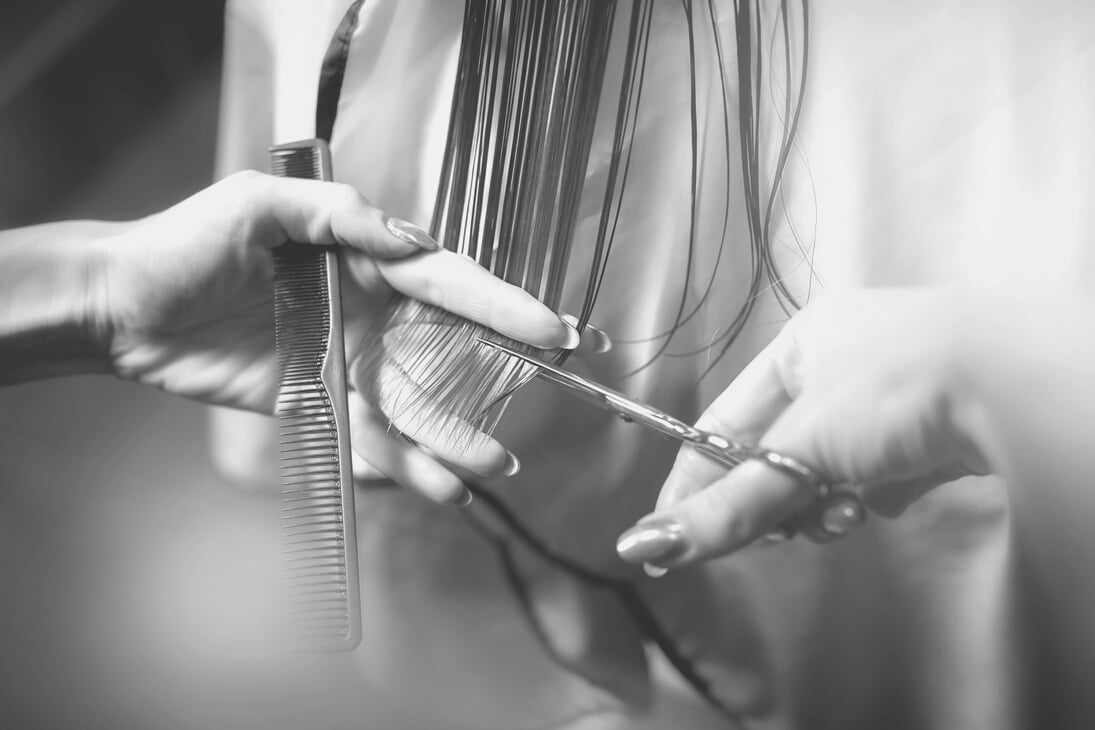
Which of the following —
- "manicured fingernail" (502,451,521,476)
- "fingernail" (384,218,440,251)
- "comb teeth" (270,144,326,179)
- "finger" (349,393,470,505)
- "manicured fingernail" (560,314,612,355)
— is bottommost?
"finger" (349,393,470,505)

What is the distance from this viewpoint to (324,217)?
1.61 ft

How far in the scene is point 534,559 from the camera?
47cm

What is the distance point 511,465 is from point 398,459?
4.0 inches

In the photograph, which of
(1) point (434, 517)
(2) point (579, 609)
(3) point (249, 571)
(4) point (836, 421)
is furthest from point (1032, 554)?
(3) point (249, 571)

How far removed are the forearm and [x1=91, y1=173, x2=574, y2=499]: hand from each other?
1 cm

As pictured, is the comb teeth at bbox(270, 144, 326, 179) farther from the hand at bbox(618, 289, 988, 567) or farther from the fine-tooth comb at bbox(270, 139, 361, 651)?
the hand at bbox(618, 289, 988, 567)

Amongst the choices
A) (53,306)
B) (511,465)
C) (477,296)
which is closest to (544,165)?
(477,296)

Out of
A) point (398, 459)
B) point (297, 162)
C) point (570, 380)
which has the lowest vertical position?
point (398, 459)

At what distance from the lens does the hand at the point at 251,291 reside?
0.47 metres

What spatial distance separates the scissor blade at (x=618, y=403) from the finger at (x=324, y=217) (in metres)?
0.13

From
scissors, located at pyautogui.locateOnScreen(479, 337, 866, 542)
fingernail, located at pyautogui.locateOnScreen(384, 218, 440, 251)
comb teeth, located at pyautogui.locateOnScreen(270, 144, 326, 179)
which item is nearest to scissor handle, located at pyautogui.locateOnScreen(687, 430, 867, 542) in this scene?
scissors, located at pyautogui.locateOnScreen(479, 337, 866, 542)

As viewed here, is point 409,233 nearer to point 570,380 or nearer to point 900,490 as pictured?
point 570,380

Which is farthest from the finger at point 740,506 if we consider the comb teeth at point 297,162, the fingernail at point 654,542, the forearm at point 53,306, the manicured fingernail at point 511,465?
the forearm at point 53,306

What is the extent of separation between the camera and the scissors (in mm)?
370
